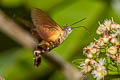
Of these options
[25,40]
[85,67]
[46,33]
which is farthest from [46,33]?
[25,40]

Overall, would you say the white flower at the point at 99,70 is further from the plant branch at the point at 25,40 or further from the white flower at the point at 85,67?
the plant branch at the point at 25,40

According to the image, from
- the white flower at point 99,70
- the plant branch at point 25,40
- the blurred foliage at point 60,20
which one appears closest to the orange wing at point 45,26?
the white flower at point 99,70

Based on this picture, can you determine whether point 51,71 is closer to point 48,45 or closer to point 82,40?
point 82,40

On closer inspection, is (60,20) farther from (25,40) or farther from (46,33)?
(46,33)

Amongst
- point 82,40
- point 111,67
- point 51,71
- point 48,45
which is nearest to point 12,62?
point 51,71

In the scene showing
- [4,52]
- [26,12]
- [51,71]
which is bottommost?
[51,71]

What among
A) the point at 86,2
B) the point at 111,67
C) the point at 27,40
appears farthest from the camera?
the point at 86,2

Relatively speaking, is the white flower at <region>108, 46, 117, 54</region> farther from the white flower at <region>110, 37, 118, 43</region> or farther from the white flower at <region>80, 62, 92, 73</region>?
the white flower at <region>80, 62, 92, 73</region>
